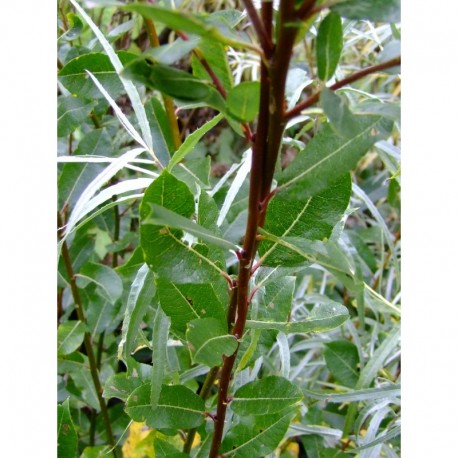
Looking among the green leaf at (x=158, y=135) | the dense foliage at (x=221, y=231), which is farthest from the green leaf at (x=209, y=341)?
the green leaf at (x=158, y=135)

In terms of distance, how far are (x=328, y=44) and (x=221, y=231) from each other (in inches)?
9.0

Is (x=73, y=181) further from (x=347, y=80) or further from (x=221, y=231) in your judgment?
(x=347, y=80)

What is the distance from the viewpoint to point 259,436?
47cm

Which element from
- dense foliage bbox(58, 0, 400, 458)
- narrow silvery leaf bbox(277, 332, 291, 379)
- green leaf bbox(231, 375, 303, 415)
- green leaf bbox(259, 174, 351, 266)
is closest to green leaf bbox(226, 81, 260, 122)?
dense foliage bbox(58, 0, 400, 458)

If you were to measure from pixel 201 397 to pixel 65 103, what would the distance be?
365mm

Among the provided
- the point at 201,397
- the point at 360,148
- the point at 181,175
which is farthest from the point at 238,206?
the point at 360,148

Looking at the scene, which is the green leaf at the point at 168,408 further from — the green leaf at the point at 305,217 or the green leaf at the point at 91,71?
the green leaf at the point at 91,71

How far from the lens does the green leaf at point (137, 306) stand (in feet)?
1.40

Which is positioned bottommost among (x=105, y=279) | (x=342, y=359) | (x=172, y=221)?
(x=342, y=359)

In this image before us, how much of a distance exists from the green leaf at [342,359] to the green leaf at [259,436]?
278 millimetres

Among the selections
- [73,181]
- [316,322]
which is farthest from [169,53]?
[73,181]

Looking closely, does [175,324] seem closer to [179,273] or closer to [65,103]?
[179,273]

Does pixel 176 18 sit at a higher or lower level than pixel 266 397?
higher
